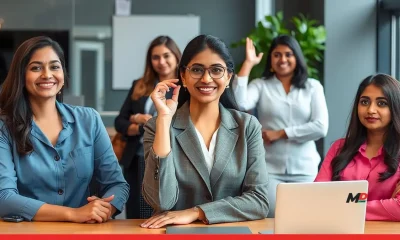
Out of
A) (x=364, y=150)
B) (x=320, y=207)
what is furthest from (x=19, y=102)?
(x=364, y=150)

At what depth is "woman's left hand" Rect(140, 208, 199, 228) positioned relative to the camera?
268 cm

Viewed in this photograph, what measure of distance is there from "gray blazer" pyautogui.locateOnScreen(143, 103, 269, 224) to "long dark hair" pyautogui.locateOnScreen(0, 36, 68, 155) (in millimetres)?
492

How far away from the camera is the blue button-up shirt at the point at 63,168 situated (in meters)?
2.85

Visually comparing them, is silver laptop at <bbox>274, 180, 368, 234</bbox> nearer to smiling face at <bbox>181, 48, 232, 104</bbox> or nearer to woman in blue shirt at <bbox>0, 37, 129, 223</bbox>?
smiling face at <bbox>181, 48, 232, 104</bbox>

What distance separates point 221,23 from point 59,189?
6060 millimetres

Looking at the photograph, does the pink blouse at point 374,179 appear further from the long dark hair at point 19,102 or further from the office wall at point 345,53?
the office wall at point 345,53

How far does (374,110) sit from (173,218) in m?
1.02

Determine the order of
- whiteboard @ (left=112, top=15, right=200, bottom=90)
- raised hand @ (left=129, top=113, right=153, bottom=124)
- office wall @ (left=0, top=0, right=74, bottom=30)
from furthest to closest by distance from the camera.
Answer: whiteboard @ (left=112, top=15, right=200, bottom=90)
office wall @ (left=0, top=0, right=74, bottom=30)
raised hand @ (left=129, top=113, right=153, bottom=124)

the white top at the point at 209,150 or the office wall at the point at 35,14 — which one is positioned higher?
the office wall at the point at 35,14

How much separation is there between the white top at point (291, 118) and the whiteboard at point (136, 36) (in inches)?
168

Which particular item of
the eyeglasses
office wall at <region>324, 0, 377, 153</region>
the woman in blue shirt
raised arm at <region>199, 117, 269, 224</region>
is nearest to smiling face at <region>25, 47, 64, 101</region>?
the woman in blue shirt

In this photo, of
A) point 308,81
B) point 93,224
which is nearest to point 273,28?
point 308,81

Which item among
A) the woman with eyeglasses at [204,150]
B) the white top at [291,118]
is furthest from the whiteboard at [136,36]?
the woman with eyeglasses at [204,150]

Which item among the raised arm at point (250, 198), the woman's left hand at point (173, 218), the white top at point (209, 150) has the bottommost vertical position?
the woman's left hand at point (173, 218)
